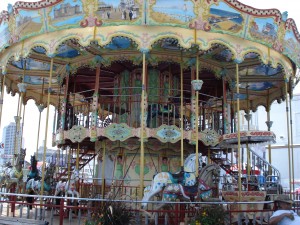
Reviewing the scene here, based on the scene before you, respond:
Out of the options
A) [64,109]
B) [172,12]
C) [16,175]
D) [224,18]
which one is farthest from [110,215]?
[16,175]

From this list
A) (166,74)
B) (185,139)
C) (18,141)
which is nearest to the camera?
(185,139)

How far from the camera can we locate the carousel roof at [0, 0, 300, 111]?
12.8 metres

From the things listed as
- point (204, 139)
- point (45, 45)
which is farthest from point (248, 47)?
point (45, 45)

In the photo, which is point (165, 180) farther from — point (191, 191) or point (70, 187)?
point (70, 187)

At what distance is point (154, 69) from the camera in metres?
A: 16.7

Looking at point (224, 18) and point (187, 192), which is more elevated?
point (224, 18)

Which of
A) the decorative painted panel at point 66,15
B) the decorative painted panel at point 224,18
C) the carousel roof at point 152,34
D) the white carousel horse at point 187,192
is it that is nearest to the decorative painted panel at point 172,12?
the carousel roof at point 152,34

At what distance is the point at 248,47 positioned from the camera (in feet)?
44.5

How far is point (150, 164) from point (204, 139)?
245cm

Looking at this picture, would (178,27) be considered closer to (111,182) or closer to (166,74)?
(166,74)

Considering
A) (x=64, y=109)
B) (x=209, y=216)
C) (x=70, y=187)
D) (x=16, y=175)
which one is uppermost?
(x=64, y=109)

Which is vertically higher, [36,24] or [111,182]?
[36,24]

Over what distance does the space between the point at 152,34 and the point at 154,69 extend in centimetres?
380

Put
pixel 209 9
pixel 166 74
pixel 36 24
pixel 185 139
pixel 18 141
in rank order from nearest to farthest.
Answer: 1. pixel 209 9
2. pixel 36 24
3. pixel 185 139
4. pixel 166 74
5. pixel 18 141
